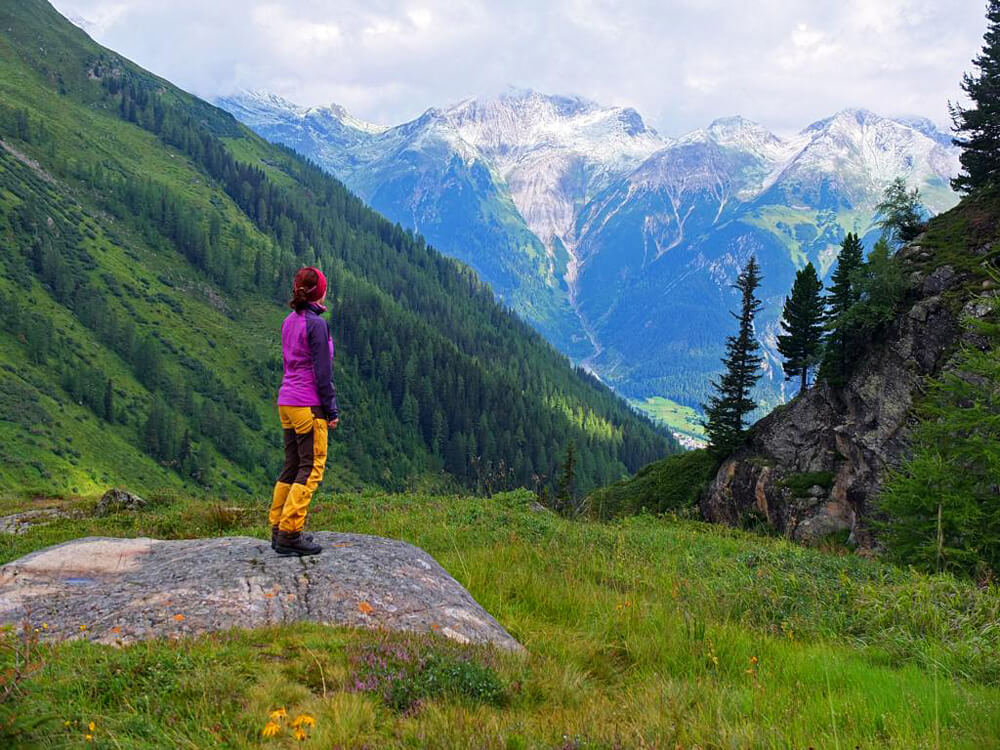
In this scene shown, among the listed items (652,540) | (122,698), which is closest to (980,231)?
(652,540)

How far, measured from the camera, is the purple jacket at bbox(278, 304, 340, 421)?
776cm

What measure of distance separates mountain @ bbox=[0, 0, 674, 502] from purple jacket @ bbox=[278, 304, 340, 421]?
263 ft

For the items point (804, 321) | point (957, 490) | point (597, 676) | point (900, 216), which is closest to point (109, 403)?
point (804, 321)

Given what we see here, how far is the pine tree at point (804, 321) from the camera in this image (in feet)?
165

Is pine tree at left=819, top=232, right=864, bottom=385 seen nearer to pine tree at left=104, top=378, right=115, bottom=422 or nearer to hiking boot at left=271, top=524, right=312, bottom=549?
hiking boot at left=271, top=524, right=312, bottom=549

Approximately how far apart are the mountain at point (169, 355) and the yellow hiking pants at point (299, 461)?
79732mm

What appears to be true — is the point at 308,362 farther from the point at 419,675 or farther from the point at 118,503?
the point at 118,503

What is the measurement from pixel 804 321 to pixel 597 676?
54.8m

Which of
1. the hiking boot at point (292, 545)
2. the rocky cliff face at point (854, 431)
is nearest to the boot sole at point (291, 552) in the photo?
the hiking boot at point (292, 545)

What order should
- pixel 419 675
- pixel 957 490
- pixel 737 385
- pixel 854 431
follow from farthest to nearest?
pixel 737 385 < pixel 854 431 < pixel 957 490 < pixel 419 675

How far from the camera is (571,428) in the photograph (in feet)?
572

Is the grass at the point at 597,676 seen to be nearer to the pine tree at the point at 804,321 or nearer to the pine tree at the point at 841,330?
the pine tree at the point at 841,330

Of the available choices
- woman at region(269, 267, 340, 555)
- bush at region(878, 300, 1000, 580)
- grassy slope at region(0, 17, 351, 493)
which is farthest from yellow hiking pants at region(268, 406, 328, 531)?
grassy slope at region(0, 17, 351, 493)

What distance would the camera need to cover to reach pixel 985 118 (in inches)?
1494
